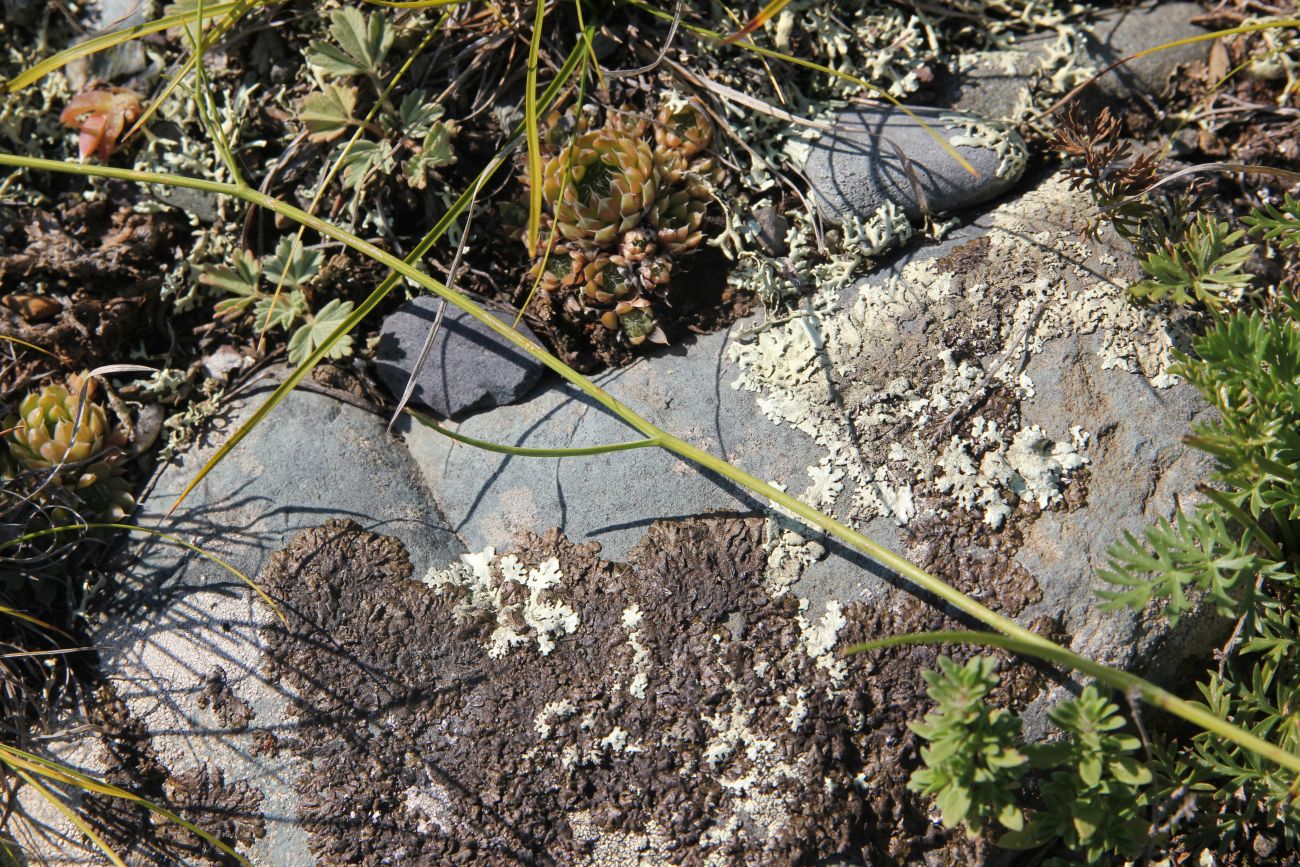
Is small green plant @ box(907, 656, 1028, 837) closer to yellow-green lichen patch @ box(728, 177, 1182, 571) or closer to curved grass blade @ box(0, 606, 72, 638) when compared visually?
yellow-green lichen patch @ box(728, 177, 1182, 571)

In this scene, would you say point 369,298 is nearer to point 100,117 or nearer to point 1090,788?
point 100,117

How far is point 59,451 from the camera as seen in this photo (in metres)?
2.91

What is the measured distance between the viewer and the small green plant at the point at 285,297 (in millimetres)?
3047

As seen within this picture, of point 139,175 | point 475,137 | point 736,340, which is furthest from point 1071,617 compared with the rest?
point 139,175

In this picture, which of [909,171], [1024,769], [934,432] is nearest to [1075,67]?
[909,171]

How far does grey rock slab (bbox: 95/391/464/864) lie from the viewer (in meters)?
2.69

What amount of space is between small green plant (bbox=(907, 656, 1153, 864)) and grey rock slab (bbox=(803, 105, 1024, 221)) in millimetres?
1595

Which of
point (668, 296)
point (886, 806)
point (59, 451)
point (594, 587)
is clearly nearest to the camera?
point (886, 806)

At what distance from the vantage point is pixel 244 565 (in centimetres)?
282

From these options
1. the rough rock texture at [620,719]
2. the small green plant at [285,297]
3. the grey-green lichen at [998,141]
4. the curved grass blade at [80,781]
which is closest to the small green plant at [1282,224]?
the grey-green lichen at [998,141]

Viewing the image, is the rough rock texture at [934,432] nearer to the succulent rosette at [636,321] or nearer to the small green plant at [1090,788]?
the succulent rosette at [636,321]

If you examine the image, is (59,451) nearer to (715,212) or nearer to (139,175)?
(139,175)

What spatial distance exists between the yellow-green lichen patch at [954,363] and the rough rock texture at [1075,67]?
0.51 metres

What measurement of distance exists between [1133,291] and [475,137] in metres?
2.25
